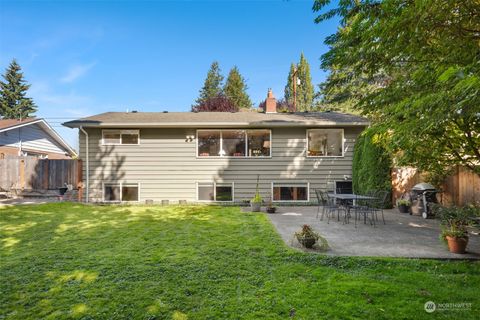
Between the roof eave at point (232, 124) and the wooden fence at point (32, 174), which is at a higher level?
the roof eave at point (232, 124)

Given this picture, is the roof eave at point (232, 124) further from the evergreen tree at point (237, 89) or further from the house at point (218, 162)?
the evergreen tree at point (237, 89)

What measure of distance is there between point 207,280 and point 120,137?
906 centimetres

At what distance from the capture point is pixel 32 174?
1174cm

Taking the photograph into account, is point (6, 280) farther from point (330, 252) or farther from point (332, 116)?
point (332, 116)

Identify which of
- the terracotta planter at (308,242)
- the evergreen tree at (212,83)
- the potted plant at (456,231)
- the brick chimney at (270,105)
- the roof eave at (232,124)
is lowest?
the terracotta planter at (308,242)

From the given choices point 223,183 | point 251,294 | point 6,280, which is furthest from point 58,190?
point 251,294

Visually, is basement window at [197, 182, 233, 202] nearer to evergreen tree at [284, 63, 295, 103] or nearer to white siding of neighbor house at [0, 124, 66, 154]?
white siding of neighbor house at [0, 124, 66, 154]

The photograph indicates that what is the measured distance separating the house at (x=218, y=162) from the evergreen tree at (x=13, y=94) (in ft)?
97.9

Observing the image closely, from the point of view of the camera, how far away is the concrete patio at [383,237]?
4445mm

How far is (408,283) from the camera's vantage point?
10.8 feet

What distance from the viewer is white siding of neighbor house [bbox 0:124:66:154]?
49.6 ft

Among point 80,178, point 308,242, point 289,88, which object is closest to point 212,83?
point 289,88

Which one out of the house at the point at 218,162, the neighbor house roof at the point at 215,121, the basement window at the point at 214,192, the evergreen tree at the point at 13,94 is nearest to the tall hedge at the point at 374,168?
the house at the point at 218,162

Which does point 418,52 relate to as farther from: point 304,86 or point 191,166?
point 304,86
